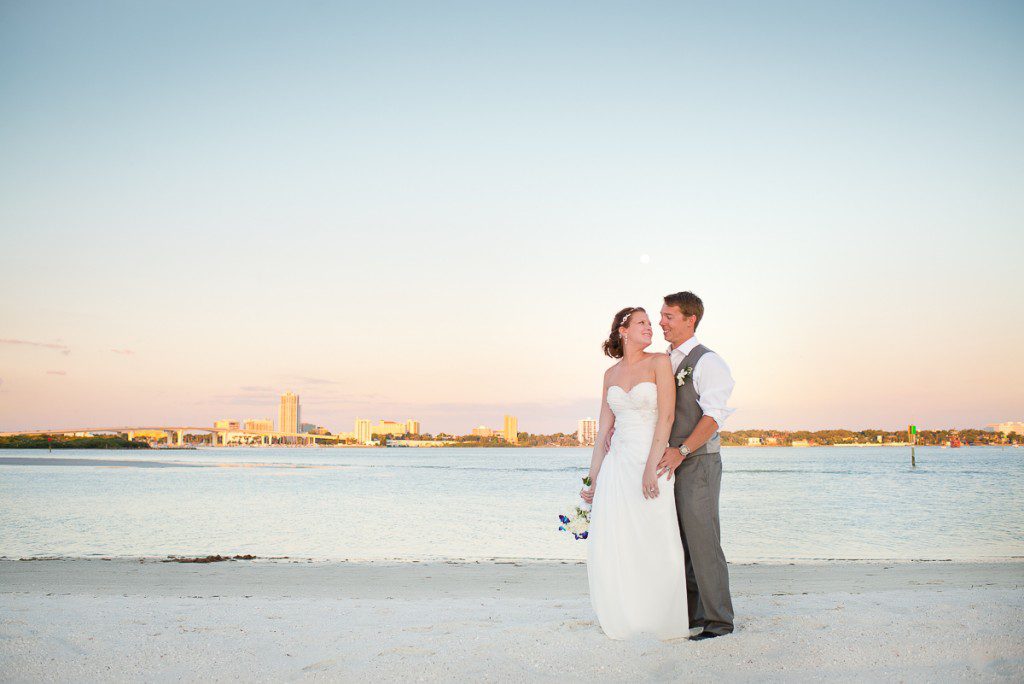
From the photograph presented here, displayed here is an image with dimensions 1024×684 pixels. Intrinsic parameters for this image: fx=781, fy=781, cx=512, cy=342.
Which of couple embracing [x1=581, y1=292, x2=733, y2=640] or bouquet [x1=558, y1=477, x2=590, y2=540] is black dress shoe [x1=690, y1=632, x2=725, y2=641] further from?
bouquet [x1=558, y1=477, x2=590, y2=540]

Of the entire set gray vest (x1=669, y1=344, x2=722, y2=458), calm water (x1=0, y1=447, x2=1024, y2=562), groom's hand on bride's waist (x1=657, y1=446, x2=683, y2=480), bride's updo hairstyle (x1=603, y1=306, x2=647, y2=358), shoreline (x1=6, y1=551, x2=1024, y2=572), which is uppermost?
bride's updo hairstyle (x1=603, y1=306, x2=647, y2=358)

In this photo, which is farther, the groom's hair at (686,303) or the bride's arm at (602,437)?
the bride's arm at (602,437)

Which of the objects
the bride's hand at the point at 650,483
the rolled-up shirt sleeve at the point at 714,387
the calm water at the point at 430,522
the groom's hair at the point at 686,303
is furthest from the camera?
the calm water at the point at 430,522

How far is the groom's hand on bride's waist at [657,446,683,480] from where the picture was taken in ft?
16.9

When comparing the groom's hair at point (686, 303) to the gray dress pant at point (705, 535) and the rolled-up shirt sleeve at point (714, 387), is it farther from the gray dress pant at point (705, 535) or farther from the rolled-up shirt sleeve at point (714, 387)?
the gray dress pant at point (705, 535)

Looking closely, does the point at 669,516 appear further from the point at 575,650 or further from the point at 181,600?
the point at 181,600

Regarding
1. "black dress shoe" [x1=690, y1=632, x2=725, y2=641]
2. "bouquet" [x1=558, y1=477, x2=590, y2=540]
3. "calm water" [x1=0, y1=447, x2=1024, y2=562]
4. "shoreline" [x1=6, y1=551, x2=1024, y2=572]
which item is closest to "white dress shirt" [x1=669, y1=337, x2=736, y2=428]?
"bouquet" [x1=558, y1=477, x2=590, y2=540]

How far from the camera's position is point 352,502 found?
3056 centimetres

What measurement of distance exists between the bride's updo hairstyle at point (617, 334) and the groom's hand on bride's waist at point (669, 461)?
821 mm

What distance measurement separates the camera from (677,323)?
17.6ft

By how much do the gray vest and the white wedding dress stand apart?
167 mm

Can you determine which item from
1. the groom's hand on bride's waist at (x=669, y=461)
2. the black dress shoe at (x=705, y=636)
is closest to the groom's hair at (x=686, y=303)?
the groom's hand on bride's waist at (x=669, y=461)

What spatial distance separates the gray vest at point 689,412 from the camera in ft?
17.1

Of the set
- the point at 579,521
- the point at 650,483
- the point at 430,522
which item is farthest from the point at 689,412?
the point at 430,522
